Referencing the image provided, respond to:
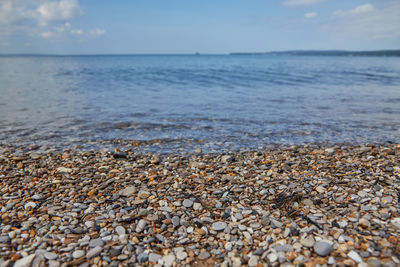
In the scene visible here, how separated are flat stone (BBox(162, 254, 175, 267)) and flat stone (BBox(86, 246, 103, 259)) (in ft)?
3.16

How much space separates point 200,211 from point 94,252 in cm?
196

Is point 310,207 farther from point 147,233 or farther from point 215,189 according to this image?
point 147,233

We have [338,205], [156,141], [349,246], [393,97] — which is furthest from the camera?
[393,97]

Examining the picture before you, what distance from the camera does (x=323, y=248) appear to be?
3820mm

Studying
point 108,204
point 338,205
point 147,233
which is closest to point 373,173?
point 338,205

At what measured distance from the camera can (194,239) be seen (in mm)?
4297

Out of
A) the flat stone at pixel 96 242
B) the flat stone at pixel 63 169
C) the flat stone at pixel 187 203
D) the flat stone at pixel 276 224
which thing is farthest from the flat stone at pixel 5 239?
the flat stone at pixel 276 224

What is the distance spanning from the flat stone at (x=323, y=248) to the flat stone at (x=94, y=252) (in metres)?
3.13

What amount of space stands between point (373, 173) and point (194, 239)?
4702 mm

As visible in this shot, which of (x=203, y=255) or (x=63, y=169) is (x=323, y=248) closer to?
(x=203, y=255)

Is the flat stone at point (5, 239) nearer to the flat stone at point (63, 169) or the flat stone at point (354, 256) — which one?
the flat stone at point (63, 169)

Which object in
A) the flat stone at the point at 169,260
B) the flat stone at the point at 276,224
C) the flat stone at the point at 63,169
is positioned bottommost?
the flat stone at the point at 169,260

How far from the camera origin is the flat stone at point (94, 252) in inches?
152

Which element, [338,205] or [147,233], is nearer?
[147,233]
